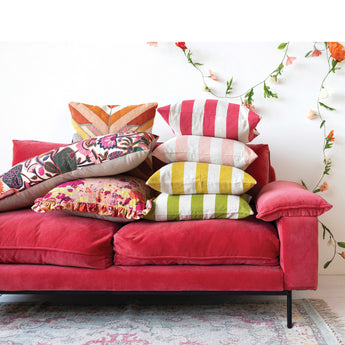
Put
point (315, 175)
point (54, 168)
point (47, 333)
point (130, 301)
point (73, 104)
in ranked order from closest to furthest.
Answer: point (47, 333) < point (54, 168) < point (130, 301) < point (73, 104) < point (315, 175)

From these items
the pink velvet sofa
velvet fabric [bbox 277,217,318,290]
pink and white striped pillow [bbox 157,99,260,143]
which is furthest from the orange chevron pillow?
velvet fabric [bbox 277,217,318,290]

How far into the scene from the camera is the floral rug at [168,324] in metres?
1.56

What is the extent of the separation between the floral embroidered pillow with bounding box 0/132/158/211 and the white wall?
780 millimetres

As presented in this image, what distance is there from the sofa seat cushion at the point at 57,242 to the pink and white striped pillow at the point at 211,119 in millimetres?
624

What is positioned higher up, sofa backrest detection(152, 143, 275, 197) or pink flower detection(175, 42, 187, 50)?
pink flower detection(175, 42, 187, 50)

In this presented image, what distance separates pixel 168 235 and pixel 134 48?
1.44 m

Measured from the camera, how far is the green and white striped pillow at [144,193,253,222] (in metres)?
1.76

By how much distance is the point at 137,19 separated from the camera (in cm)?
266

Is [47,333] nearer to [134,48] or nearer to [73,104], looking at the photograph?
[73,104]

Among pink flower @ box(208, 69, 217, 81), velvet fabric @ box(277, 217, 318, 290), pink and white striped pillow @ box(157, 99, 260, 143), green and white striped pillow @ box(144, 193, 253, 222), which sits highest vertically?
pink flower @ box(208, 69, 217, 81)

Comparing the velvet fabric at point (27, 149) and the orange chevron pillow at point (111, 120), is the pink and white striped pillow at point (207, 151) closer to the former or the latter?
the orange chevron pillow at point (111, 120)

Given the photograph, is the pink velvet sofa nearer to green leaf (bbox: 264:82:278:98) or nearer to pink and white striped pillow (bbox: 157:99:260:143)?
pink and white striped pillow (bbox: 157:99:260:143)

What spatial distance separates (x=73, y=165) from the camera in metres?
1.86

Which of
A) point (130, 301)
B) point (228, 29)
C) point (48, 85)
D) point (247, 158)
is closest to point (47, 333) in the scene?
point (130, 301)
